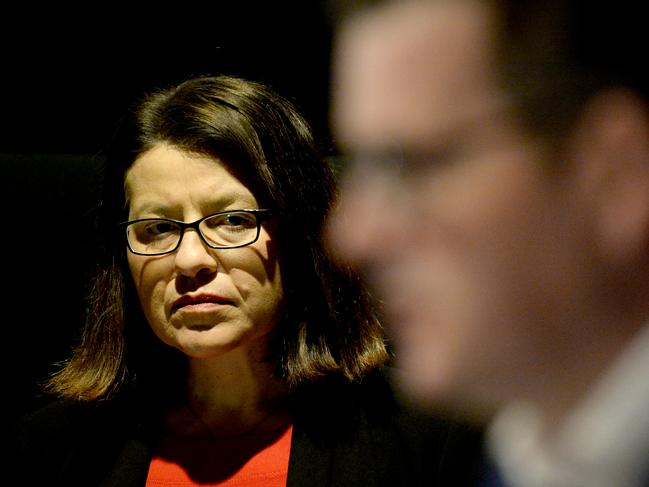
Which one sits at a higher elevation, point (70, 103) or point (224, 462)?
point (70, 103)

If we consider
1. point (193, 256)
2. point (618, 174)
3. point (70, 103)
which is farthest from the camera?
point (70, 103)

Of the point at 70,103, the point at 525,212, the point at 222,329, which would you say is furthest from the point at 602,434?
the point at 70,103

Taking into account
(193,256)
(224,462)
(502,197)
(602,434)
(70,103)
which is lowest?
(224,462)

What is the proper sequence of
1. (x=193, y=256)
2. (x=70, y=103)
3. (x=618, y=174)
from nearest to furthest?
(x=618, y=174)
(x=193, y=256)
(x=70, y=103)

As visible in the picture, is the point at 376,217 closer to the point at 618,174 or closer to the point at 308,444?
the point at 618,174

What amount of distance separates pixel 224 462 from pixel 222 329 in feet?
0.78

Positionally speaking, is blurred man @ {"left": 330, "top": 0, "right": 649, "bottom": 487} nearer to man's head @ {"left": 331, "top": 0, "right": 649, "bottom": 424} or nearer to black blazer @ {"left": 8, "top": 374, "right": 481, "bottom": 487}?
man's head @ {"left": 331, "top": 0, "right": 649, "bottom": 424}

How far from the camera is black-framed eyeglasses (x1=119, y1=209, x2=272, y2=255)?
3.69ft

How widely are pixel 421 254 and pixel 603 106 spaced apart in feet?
0.38

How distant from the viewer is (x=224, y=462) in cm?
118

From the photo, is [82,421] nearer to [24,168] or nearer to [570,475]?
[24,168]

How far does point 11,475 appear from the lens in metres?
1.32

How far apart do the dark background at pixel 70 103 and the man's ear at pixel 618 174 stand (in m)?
0.61

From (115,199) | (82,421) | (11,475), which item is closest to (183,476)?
(82,421)
